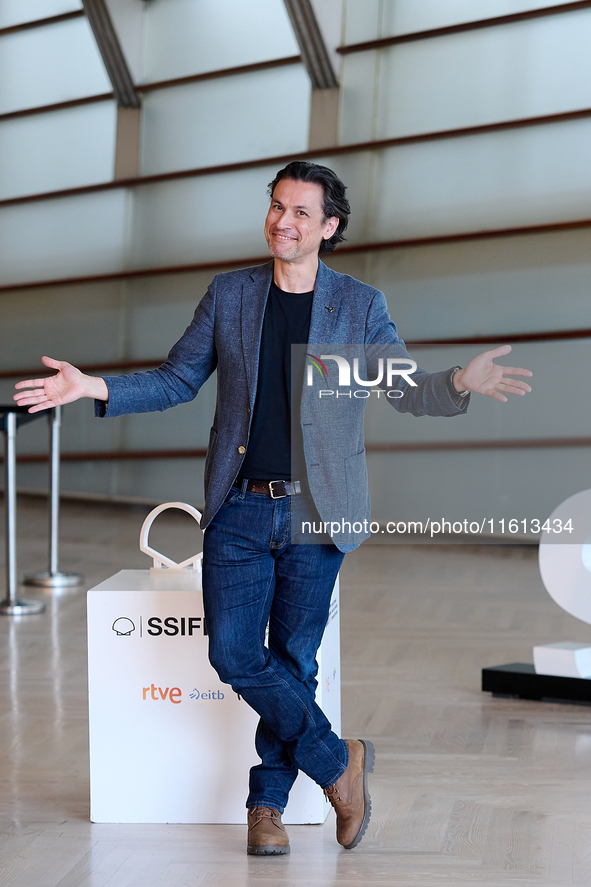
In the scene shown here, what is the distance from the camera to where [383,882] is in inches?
82.6

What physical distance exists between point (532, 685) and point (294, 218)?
2.16 meters

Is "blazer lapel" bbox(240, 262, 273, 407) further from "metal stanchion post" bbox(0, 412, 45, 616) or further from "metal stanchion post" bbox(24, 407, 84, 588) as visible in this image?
"metal stanchion post" bbox(24, 407, 84, 588)

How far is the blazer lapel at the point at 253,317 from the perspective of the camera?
84.0 inches

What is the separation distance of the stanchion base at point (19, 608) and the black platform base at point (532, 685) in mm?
2463

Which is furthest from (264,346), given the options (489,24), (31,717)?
(489,24)

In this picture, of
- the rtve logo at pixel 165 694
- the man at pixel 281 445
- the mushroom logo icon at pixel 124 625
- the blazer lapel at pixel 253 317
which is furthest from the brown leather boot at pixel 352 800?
the blazer lapel at pixel 253 317

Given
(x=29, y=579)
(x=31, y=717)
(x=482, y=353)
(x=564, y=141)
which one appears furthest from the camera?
(x=564, y=141)

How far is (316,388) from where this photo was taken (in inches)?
83.7

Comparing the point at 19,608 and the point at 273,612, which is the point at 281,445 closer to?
the point at 273,612

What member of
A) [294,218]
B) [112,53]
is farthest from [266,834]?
[112,53]

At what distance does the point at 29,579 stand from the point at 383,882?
4.16 meters

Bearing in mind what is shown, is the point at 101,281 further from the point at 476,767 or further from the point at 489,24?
the point at 476,767

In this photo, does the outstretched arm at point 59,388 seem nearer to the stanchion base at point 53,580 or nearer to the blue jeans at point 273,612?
the blue jeans at point 273,612

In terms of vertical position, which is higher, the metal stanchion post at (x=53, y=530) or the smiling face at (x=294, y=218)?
the smiling face at (x=294, y=218)
